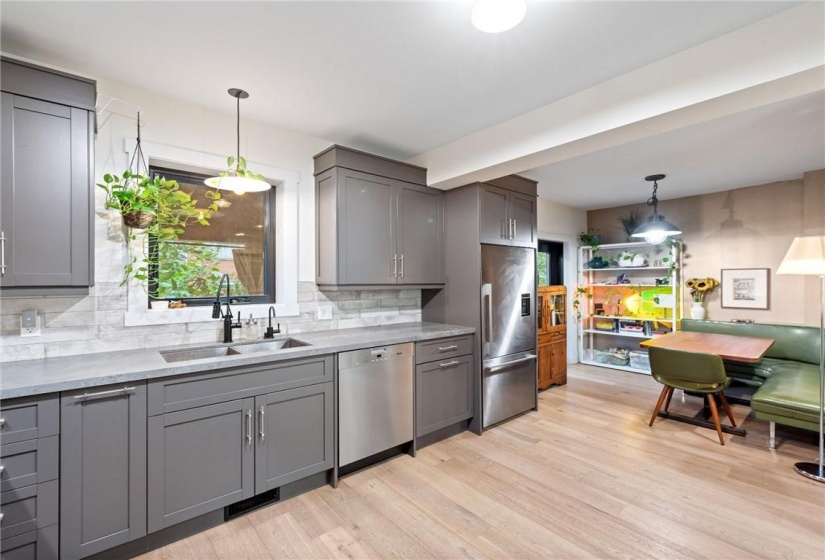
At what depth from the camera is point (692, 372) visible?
10.7 ft

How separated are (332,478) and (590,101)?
2.98 meters

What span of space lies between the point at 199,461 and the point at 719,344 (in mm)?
4474

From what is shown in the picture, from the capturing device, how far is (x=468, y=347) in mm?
3373

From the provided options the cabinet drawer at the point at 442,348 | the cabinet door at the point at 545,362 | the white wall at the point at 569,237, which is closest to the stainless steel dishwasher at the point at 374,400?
the cabinet drawer at the point at 442,348

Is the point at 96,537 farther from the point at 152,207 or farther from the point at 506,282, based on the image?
the point at 506,282

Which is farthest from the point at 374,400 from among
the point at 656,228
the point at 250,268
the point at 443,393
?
the point at 656,228

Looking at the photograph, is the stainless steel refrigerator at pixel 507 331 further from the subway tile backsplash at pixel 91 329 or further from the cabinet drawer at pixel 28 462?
the cabinet drawer at pixel 28 462

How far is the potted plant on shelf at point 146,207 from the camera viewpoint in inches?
85.3

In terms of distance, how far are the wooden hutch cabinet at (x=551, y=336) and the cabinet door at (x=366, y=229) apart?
2273mm

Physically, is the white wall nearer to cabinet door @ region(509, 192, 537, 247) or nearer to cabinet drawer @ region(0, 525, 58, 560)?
cabinet door @ region(509, 192, 537, 247)

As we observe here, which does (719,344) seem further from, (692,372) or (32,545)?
(32,545)

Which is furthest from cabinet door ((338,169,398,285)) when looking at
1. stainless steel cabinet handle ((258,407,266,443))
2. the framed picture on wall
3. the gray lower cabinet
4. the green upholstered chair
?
the framed picture on wall

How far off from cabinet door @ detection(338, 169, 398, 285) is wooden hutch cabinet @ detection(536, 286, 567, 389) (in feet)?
7.46

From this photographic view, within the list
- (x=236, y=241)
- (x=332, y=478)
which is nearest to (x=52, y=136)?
(x=236, y=241)
